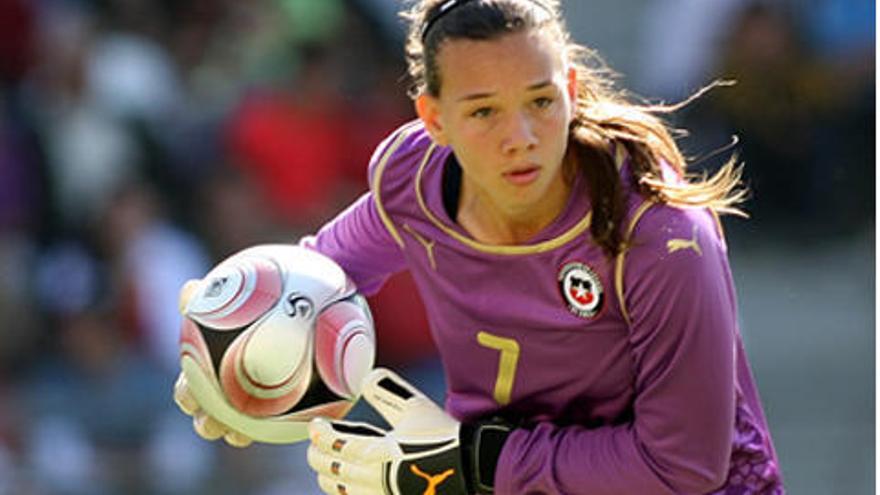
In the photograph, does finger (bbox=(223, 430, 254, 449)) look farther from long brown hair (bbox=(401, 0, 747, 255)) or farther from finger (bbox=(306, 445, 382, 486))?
long brown hair (bbox=(401, 0, 747, 255))

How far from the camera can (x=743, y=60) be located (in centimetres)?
797

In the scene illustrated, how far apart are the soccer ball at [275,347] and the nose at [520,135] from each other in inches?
25.4

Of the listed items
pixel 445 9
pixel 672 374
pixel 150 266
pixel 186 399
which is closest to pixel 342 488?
pixel 186 399

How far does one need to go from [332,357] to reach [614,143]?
75 cm

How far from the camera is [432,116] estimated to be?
12.4 ft

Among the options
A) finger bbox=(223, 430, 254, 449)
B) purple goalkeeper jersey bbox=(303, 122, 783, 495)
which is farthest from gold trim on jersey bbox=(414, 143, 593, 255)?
finger bbox=(223, 430, 254, 449)

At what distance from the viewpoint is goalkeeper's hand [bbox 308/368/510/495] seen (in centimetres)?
383

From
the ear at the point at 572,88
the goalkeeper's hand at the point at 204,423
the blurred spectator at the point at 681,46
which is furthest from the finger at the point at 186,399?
the blurred spectator at the point at 681,46

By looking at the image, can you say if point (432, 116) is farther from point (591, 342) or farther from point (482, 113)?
point (591, 342)

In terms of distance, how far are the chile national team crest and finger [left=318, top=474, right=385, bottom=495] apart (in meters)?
0.54

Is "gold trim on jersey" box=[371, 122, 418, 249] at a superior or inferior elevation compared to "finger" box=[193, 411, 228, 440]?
superior

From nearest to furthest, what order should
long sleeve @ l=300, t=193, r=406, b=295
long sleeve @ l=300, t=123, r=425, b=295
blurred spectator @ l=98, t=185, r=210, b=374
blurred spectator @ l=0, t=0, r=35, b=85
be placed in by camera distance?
long sleeve @ l=300, t=123, r=425, b=295 → long sleeve @ l=300, t=193, r=406, b=295 → blurred spectator @ l=98, t=185, r=210, b=374 → blurred spectator @ l=0, t=0, r=35, b=85

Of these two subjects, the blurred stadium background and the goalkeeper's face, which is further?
the blurred stadium background

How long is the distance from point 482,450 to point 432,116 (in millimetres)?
643
